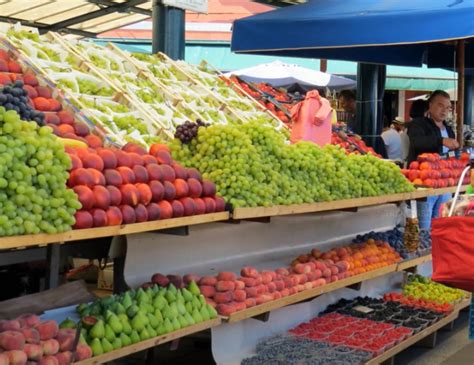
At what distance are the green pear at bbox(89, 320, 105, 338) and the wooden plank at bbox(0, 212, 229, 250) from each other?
0.48m

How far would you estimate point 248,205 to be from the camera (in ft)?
16.8

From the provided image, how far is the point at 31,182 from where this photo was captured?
3.54 m

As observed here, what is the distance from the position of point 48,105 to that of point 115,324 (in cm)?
157

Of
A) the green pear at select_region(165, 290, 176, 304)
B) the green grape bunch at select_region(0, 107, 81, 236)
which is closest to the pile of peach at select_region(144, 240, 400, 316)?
the green pear at select_region(165, 290, 176, 304)

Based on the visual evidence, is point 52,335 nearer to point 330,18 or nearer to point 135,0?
point 330,18

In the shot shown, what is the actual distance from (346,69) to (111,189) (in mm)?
17358

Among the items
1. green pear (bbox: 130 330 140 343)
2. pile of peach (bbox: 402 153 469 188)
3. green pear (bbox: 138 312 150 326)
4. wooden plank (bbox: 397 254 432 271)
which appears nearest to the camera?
green pear (bbox: 130 330 140 343)

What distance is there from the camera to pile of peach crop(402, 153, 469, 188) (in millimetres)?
A: 8086

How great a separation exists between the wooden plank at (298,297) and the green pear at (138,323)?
0.82 metres

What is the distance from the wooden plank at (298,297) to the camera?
5.12 m

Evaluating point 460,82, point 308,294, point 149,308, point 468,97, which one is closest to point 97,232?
point 149,308

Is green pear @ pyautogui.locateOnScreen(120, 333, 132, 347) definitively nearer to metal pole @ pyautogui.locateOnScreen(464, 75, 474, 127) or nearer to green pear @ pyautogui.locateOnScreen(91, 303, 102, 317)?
green pear @ pyautogui.locateOnScreen(91, 303, 102, 317)

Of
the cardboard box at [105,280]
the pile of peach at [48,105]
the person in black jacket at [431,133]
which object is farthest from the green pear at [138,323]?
the person in black jacket at [431,133]

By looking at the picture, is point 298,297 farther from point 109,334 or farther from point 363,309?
point 109,334
